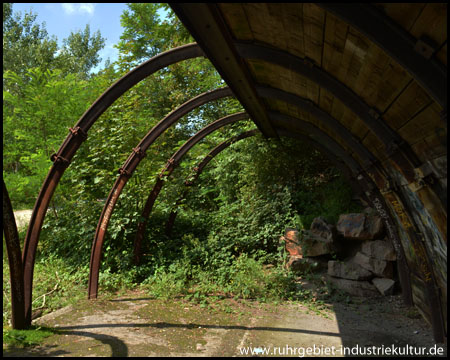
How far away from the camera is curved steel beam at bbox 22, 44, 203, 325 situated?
15.9 ft

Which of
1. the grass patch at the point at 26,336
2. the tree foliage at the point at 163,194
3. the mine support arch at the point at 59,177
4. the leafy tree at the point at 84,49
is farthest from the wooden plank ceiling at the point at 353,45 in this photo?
the leafy tree at the point at 84,49

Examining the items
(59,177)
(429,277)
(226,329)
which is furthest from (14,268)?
(429,277)

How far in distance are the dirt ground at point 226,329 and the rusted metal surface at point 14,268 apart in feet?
1.88

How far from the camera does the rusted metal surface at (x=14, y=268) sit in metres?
4.25

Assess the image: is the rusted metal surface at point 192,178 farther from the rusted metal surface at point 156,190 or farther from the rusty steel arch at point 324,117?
the rusty steel arch at point 324,117

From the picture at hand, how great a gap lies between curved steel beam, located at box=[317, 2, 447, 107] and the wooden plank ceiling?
0.03 m

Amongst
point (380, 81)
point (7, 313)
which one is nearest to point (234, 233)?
point (7, 313)

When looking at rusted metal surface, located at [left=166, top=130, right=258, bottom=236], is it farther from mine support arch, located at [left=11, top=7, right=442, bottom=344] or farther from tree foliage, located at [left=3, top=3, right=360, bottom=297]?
mine support arch, located at [left=11, top=7, right=442, bottom=344]

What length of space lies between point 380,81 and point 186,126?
1619 centimetres

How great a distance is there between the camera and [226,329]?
5172mm

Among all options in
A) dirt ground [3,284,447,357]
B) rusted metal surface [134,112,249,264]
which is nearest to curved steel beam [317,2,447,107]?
dirt ground [3,284,447,357]

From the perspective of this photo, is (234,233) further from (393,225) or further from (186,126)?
(186,126)

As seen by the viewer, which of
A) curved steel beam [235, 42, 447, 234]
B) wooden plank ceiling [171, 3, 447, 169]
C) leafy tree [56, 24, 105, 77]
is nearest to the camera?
wooden plank ceiling [171, 3, 447, 169]

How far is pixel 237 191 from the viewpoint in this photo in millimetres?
12547
